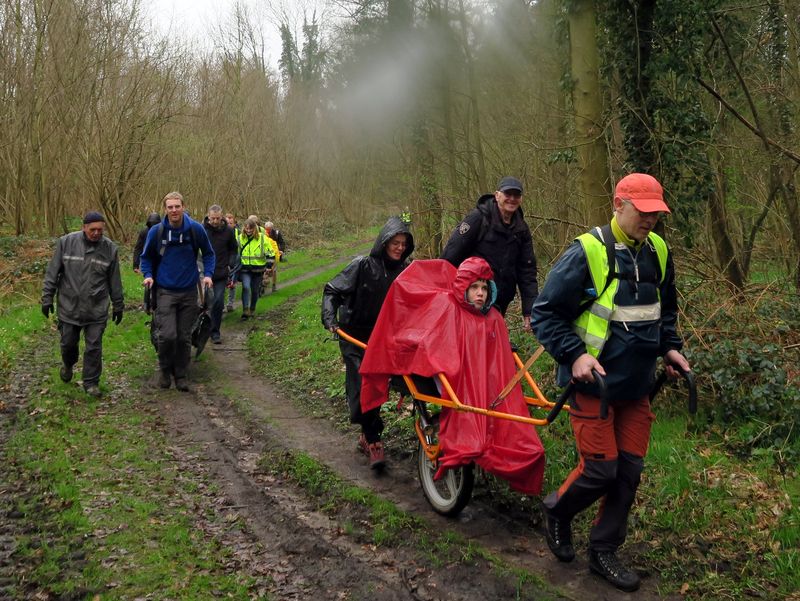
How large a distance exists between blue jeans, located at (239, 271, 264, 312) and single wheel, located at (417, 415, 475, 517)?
9.97 meters

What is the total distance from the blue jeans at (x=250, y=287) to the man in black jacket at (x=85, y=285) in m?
6.15

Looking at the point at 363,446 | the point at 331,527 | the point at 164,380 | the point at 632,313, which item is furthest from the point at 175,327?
the point at 632,313

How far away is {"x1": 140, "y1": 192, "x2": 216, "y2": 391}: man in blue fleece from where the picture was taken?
9.46 meters

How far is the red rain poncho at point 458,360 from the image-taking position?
4867 mm

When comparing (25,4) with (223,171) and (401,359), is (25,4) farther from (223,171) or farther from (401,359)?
(401,359)

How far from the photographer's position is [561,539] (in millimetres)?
4738

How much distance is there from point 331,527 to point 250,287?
34.3ft

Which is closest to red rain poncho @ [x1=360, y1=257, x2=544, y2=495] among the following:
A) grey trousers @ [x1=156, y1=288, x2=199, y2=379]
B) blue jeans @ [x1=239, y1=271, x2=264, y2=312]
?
grey trousers @ [x1=156, y1=288, x2=199, y2=379]

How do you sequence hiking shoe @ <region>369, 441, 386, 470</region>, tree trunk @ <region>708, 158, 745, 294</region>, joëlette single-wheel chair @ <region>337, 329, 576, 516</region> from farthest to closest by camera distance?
tree trunk @ <region>708, 158, 745, 294</region> → hiking shoe @ <region>369, 441, 386, 470</region> → joëlette single-wheel chair @ <region>337, 329, 576, 516</region>

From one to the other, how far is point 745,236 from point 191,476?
8.86 meters

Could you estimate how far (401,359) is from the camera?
571cm

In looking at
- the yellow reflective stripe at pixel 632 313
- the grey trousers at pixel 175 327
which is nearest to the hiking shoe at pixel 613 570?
the yellow reflective stripe at pixel 632 313

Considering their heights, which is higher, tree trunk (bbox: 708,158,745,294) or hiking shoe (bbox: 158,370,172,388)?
tree trunk (bbox: 708,158,745,294)

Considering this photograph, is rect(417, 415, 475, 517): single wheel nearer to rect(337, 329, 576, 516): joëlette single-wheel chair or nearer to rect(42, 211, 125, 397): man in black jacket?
rect(337, 329, 576, 516): joëlette single-wheel chair
